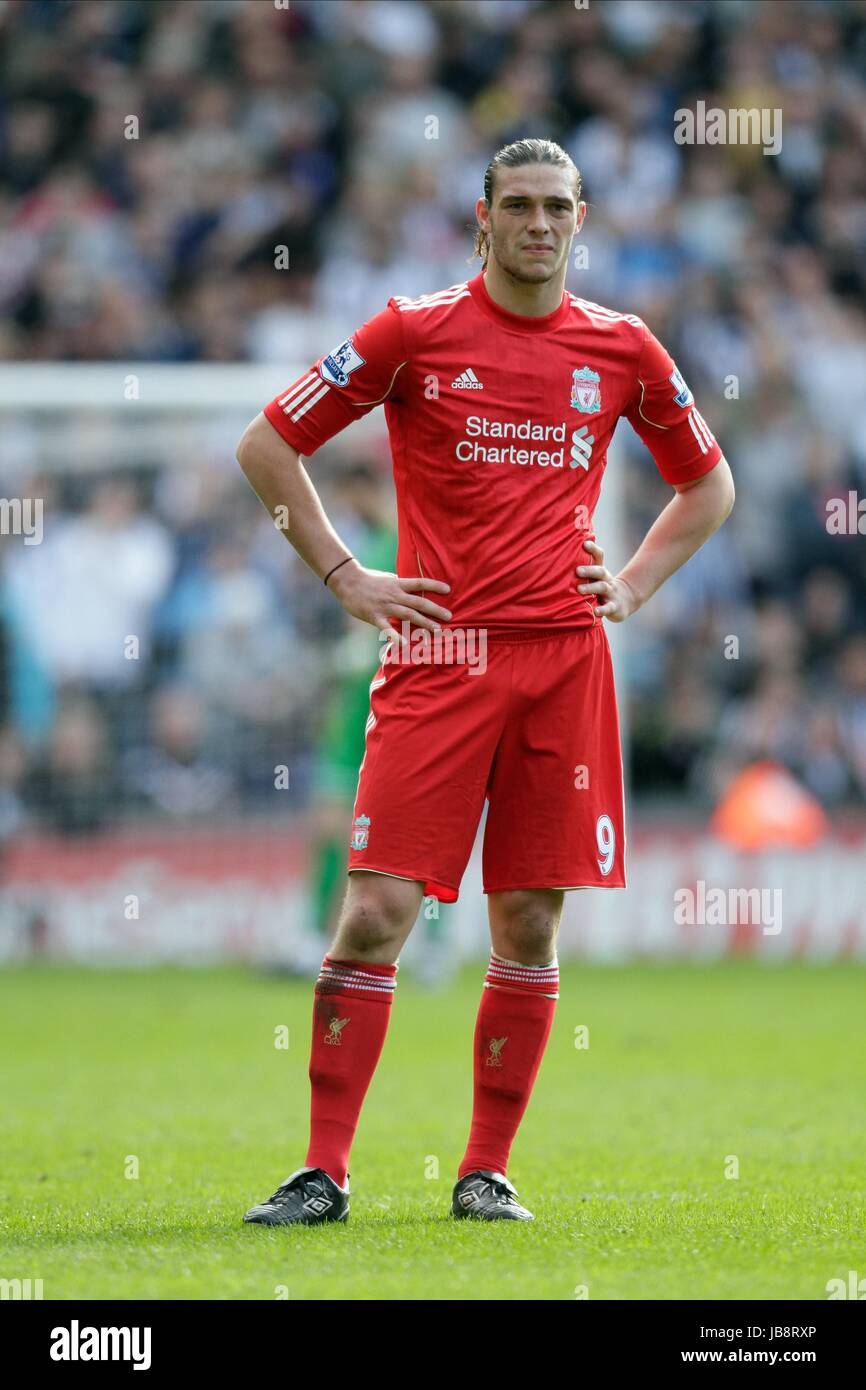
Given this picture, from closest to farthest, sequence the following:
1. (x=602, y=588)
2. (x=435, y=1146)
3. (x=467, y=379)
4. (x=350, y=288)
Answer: (x=467, y=379) < (x=602, y=588) < (x=435, y=1146) < (x=350, y=288)

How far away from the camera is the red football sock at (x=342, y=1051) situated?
16.7 ft

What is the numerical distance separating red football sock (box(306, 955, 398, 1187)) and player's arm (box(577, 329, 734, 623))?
111cm

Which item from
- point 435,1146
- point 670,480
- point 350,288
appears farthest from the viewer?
point 350,288

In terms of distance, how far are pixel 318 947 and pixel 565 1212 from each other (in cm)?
710

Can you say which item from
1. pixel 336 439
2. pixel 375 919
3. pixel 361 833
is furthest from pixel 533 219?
pixel 336 439

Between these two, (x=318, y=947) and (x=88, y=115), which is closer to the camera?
(x=318, y=947)

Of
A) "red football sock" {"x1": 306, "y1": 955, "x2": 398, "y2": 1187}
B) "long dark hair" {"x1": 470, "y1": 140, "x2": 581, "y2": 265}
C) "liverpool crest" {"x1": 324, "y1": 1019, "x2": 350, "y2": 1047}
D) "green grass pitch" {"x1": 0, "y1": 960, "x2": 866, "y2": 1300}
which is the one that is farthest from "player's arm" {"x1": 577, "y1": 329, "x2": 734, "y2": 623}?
"green grass pitch" {"x1": 0, "y1": 960, "x2": 866, "y2": 1300}

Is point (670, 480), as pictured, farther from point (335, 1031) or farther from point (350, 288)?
point (350, 288)

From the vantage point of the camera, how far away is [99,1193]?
559 centimetres

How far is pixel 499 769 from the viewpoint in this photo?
525 cm

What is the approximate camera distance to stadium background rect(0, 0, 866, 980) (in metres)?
13.9

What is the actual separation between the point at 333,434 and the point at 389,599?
44 centimetres

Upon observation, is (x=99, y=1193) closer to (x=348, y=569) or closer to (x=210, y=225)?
(x=348, y=569)

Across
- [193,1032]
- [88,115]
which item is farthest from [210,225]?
[193,1032]
